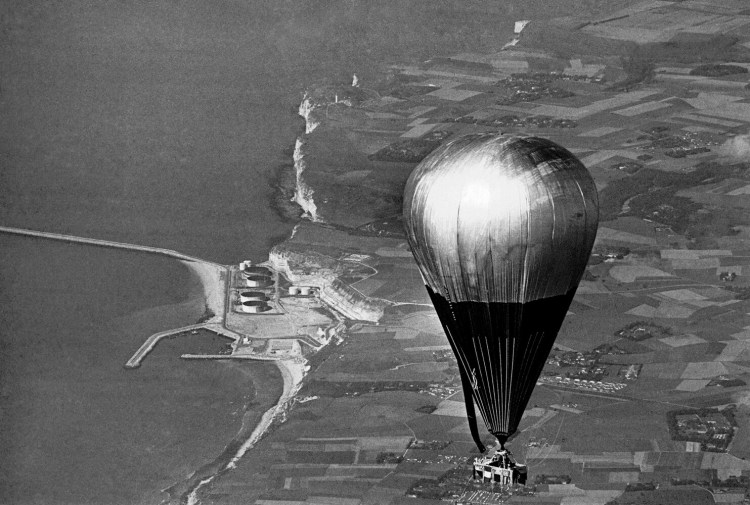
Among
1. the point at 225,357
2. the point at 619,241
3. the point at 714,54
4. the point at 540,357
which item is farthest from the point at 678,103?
the point at 540,357

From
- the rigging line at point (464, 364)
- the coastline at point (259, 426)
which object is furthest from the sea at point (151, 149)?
the rigging line at point (464, 364)

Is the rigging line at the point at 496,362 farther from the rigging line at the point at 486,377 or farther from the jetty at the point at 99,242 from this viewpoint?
the jetty at the point at 99,242

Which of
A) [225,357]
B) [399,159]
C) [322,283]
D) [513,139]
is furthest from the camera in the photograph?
[399,159]

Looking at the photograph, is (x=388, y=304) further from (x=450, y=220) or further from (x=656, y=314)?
(x=450, y=220)

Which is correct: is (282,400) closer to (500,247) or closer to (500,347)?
(500,347)

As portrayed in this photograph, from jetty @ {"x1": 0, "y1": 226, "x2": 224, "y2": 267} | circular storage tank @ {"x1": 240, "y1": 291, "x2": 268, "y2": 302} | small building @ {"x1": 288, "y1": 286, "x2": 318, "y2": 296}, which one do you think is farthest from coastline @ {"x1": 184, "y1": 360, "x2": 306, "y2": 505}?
jetty @ {"x1": 0, "y1": 226, "x2": 224, "y2": 267}

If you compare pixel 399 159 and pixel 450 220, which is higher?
pixel 399 159
